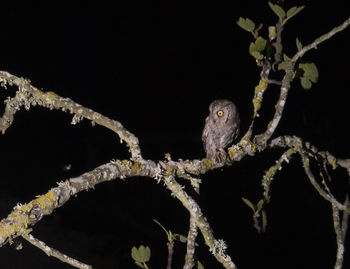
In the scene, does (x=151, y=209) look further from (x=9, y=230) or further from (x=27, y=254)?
(x=9, y=230)

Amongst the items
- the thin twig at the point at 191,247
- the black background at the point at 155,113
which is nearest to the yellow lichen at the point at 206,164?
the thin twig at the point at 191,247

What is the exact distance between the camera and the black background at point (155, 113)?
3.55 m

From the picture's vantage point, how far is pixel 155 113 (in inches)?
163

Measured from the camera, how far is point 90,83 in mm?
3768

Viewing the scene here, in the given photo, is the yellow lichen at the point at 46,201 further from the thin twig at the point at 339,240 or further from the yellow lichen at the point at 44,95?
the thin twig at the point at 339,240

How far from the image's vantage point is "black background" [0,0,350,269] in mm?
3547

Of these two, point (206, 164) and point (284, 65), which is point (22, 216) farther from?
point (284, 65)

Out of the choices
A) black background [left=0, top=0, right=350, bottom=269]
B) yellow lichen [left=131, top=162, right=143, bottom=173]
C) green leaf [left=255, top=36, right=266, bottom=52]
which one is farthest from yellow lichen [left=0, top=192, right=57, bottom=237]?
black background [left=0, top=0, right=350, bottom=269]

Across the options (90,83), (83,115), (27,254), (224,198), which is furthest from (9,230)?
(224,198)

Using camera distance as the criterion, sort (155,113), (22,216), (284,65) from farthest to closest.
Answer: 1. (155,113)
2. (284,65)
3. (22,216)

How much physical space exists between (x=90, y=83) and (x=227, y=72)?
4.20 feet

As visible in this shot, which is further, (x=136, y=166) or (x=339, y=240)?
(x=339, y=240)

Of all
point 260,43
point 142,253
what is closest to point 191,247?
point 142,253

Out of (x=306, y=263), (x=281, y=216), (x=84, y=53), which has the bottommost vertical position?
(x=306, y=263)
